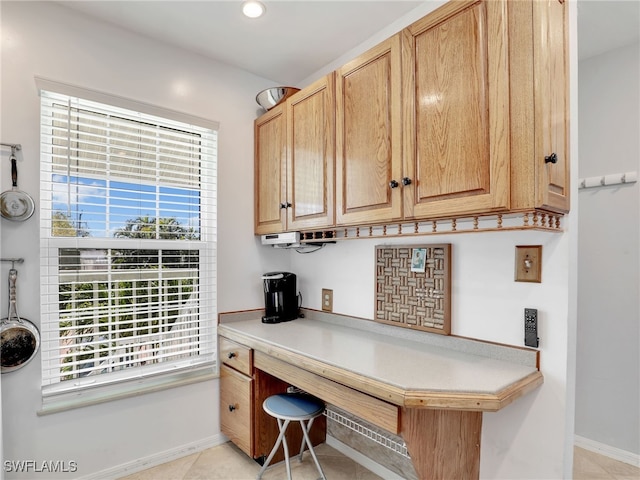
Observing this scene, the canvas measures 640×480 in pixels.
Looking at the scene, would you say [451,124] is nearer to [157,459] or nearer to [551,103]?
[551,103]

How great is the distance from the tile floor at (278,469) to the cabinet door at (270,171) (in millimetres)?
1433

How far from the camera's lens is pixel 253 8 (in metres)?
1.88

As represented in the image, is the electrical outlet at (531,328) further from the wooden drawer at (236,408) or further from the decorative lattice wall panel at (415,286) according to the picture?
the wooden drawer at (236,408)

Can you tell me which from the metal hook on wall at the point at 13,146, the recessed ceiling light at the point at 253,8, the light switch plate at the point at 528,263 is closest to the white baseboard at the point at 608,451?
the light switch plate at the point at 528,263

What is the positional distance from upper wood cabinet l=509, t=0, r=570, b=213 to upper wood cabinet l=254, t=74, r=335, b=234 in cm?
92

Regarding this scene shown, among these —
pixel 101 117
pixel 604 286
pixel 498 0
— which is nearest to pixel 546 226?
Answer: pixel 498 0

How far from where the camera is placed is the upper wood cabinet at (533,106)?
1218mm

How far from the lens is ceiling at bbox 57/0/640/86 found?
1890 millimetres

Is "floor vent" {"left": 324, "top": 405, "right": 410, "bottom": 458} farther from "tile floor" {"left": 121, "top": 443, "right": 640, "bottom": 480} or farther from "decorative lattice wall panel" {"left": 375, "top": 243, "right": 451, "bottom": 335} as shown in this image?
"decorative lattice wall panel" {"left": 375, "top": 243, "right": 451, "bottom": 335}

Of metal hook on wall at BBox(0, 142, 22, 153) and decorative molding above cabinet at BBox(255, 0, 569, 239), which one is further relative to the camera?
metal hook on wall at BBox(0, 142, 22, 153)

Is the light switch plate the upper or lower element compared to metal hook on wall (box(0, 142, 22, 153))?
lower

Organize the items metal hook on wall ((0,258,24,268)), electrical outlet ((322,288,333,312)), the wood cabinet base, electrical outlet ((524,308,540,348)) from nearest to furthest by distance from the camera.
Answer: the wood cabinet base → electrical outlet ((524,308,540,348)) → metal hook on wall ((0,258,24,268)) → electrical outlet ((322,288,333,312))

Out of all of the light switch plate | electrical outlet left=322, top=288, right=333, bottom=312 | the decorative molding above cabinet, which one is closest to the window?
electrical outlet left=322, top=288, right=333, bottom=312

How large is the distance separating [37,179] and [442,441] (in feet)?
7.36
